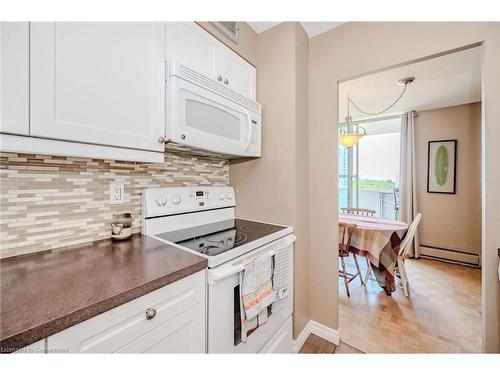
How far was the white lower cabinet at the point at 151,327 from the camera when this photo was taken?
1.92 feet

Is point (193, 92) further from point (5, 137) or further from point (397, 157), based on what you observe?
point (397, 157)

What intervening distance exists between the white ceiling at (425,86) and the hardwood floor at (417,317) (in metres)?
2.32

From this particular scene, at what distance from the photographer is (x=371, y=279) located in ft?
9.05

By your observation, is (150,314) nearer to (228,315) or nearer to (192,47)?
(228,315)

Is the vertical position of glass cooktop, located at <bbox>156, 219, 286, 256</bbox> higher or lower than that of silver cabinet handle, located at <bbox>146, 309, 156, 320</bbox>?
higher

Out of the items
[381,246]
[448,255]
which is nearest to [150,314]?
[381,246]

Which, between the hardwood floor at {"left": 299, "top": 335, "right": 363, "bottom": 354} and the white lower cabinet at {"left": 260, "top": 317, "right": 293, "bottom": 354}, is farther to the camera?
the hardwood floor at {"left": 299, "top": 335, "right": 363, "bottom": 354}

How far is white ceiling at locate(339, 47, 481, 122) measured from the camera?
2.19m

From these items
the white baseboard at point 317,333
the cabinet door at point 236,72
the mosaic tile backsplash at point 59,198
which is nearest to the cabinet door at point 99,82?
the mosaic tile backsplash at point 59,198

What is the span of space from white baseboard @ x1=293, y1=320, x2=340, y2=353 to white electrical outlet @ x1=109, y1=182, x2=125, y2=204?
1.55m

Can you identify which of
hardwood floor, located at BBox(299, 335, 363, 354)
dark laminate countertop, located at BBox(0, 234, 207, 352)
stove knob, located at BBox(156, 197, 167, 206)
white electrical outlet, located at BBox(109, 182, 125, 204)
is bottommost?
hardwood floor, located at BBox(299, 335, 363, 354)

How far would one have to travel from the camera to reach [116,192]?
1208 millimetres

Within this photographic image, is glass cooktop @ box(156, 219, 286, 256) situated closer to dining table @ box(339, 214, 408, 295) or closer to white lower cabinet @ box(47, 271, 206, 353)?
white lower cabinet @ box(47, 271, 206, 353)

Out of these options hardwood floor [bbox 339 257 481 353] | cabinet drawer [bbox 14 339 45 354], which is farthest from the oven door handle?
hardwood floor [bbox 339 257 481 353]
